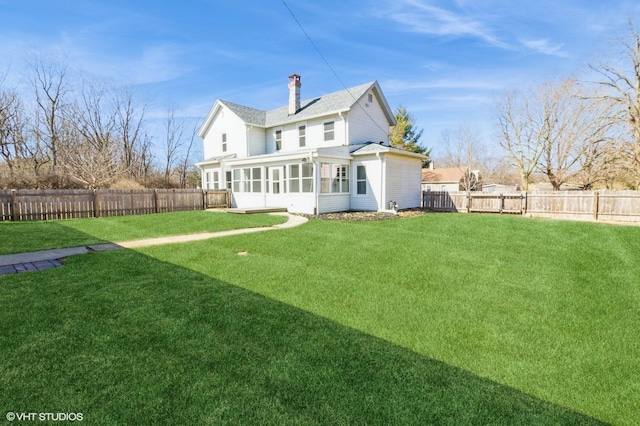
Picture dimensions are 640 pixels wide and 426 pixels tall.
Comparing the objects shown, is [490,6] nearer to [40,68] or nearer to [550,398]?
[550,398]

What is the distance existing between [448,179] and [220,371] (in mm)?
37027

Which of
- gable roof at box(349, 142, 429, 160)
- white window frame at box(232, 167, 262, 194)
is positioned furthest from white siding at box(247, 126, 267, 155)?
gable roof at box(349, 142, 429, 160)

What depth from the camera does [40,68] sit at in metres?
26.0

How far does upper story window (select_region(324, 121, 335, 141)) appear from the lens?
60.0 feet

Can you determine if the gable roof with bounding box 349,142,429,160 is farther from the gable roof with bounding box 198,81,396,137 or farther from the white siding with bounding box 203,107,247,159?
the white siding with bounding box 203,107,247,159

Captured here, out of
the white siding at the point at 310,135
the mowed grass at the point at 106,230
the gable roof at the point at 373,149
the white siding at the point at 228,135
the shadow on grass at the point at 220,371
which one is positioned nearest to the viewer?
the shadow on grass at the point at 220,371

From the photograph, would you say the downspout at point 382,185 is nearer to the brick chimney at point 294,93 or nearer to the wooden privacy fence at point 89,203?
the brick chimney at point 294,93

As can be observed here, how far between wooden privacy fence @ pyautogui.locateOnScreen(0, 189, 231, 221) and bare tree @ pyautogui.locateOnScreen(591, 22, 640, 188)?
25.6 m

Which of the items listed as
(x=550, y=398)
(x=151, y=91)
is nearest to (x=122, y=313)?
(x=550, y=398)

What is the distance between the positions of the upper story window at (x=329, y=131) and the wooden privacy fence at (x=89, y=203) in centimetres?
806

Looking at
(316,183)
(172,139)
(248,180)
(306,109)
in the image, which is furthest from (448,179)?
(172,139)

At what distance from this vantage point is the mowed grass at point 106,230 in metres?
7.92

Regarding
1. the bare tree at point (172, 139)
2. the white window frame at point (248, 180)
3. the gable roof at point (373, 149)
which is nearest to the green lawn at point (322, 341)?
the gable roof at point (373, 149)

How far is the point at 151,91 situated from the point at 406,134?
2827 centimetres
